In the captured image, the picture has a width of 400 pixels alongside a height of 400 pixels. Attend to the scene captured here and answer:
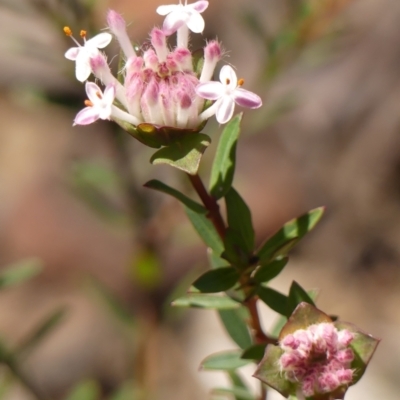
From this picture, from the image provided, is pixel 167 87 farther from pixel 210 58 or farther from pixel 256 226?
pixel 256 226

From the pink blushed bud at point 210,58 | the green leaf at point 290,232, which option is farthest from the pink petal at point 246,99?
the green leaf at point 290,232

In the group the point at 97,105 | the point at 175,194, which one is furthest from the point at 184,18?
the point at 175,194

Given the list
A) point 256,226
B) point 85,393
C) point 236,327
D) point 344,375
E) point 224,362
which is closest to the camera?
point 344,375

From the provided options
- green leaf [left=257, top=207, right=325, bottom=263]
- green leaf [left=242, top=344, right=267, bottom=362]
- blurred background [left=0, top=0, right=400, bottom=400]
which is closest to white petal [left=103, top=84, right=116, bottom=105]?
green leaf [left=257, top=207, right=325, bottom=263]

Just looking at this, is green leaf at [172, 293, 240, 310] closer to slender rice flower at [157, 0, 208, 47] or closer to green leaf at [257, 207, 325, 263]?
green leaf at [257, 207, 325, 263]

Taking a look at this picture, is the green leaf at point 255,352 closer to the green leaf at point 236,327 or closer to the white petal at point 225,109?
the green leaf at point 236,327

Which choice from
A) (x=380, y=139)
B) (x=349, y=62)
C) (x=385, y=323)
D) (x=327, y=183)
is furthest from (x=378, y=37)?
(x=385, y=323)
